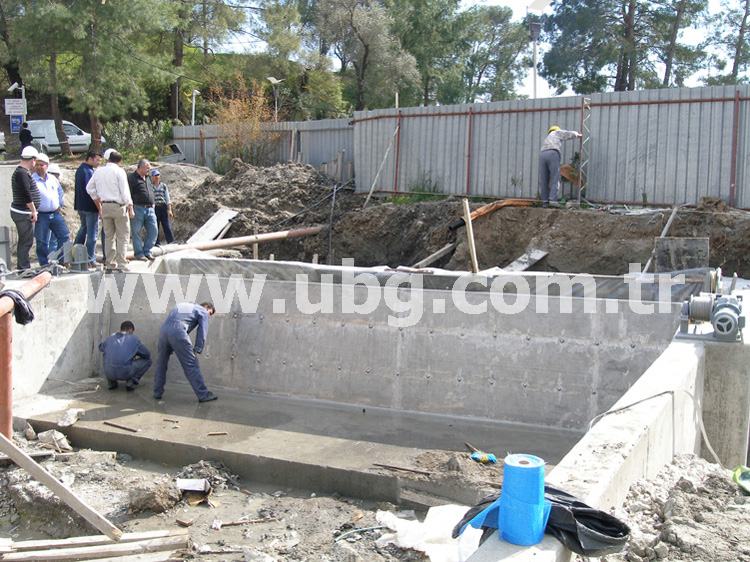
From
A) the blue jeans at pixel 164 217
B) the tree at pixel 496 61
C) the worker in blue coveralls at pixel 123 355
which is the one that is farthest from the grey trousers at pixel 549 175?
the tree at pixel 496 61

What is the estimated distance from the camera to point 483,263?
14.9 meters

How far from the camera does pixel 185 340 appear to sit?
899cm

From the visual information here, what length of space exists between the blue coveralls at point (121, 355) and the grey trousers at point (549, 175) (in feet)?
28.8

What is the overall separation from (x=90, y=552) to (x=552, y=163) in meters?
11.4

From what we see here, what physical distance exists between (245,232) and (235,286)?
27.3 feet

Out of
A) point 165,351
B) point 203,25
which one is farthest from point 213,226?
point 203,25

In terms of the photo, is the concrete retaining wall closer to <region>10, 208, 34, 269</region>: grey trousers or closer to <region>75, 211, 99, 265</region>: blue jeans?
<region>75, 211, 99, 265</region>: blue jeans

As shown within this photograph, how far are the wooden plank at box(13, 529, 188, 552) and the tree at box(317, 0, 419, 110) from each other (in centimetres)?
3320

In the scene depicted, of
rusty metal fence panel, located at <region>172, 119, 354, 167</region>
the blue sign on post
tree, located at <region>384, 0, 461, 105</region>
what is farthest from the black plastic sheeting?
tree, located at <region>384, 0, 461, 105</region>

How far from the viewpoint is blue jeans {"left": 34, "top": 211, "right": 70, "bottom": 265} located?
446 inches

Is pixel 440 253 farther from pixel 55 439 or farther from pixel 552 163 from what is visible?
pixel 55 439

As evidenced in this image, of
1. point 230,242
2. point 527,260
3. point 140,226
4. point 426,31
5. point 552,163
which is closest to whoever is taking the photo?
point 140,226

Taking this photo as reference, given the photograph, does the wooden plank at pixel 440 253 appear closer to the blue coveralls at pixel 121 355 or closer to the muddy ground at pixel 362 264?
the muddy ground at pixel 362 264

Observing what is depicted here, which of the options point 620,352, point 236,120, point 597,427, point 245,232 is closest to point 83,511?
point 597,427
